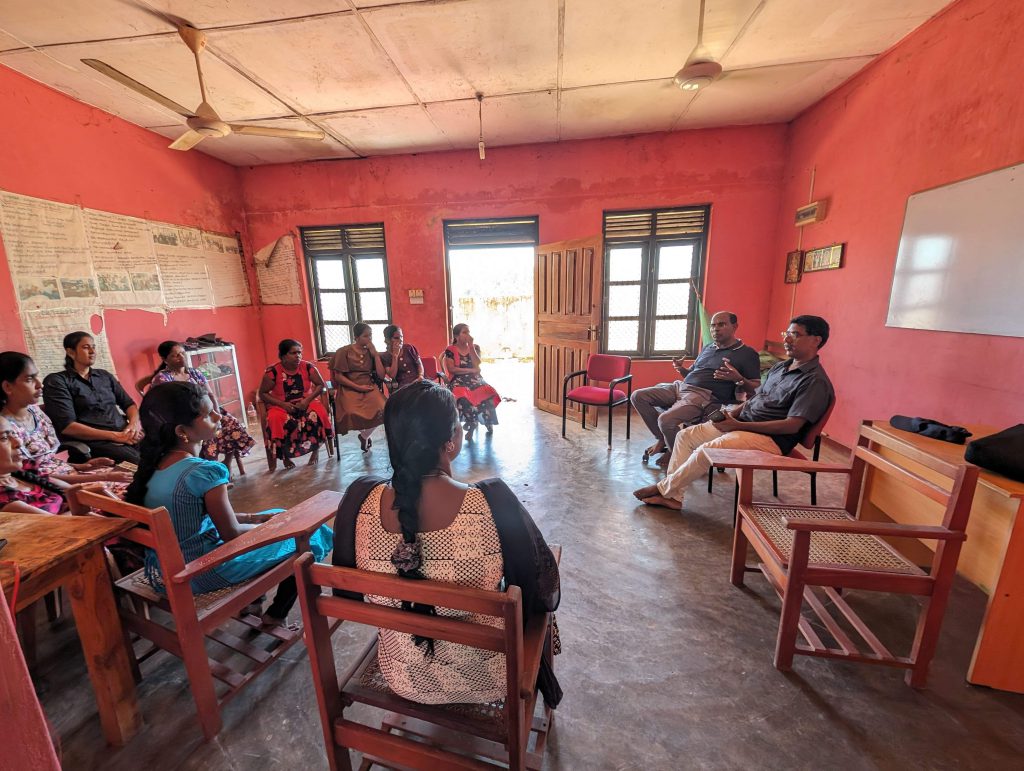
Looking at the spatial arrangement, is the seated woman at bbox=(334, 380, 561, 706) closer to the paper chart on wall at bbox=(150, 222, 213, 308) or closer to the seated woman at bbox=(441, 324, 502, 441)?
the seated woman at bbox=(441, 324, 502, 441)

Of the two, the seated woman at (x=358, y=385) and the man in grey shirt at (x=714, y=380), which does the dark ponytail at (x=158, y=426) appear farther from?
the man in grey shirt at (x=714, y=380)

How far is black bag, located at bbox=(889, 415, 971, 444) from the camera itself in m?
1.61

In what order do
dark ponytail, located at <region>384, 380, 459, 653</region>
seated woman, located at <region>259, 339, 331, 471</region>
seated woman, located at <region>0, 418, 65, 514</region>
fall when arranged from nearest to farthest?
dark ponytail, located at <region>384, 380, 459, 653</region>
seated woman, located at <region>0, 418, 65, 514</region>
seated woman, located at <region>259, 339, 331, 471</region>

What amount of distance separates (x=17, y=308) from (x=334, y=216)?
286cm

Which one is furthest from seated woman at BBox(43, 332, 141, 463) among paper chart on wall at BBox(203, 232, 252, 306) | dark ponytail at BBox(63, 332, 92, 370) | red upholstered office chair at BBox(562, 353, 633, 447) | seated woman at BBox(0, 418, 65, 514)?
red upholstered office chair at BBox(562, 353, 633, 447)

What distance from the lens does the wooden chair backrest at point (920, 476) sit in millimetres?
1175

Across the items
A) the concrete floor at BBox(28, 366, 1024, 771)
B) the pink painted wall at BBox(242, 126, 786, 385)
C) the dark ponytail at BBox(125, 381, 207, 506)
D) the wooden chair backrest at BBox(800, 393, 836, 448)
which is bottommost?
the concrete floor at BBox(28, 366, 1024, 771)

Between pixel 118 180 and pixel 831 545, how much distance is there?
5.58 meters

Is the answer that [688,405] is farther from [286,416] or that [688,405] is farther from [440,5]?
[286,416]

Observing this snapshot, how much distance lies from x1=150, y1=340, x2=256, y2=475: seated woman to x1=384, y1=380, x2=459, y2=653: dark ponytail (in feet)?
8.22

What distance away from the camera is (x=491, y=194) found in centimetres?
450

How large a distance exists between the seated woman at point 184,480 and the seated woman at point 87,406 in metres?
1.67

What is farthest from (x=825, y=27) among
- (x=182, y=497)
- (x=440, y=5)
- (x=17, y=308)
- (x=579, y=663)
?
(x=17, y=308)

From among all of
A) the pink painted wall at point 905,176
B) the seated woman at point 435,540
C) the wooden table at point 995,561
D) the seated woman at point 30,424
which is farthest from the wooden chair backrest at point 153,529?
the pink painted wall at point 905,176
